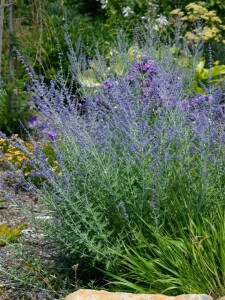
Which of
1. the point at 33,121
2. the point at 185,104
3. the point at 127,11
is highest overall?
the point at 185,104

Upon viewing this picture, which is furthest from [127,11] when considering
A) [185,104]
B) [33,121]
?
[185,104]

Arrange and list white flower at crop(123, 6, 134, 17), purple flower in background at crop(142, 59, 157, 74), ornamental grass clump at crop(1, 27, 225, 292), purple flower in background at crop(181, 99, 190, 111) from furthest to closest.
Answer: white flower at crop(123, 6, 134, 17)
purple flower in background at crop(142, 59, 157, 74)
purple flower in background at crop(181, 99, 190, 111)
ornamental grass clump at crop(1, 27, 225, 292)

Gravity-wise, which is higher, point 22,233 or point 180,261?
point 180,261

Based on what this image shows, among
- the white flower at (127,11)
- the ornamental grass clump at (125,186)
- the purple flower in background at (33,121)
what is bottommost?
the purple flower in background at (33,121)

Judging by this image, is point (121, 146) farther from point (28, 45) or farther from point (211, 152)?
point (28, 45)

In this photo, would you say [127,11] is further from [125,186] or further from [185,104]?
[125,186]

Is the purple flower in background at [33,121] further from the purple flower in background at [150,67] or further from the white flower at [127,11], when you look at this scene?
the white flower at [127,11]

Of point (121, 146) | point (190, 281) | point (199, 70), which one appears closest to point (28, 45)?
point (199, 70)

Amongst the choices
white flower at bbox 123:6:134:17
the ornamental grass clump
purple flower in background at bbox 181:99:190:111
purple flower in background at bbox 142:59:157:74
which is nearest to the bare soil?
the ornamental grass clump

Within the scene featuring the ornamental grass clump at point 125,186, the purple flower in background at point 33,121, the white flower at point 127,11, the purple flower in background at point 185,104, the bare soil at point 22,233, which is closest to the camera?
the ornamental grass clump at point 125,186

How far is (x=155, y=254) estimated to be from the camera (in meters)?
3.38

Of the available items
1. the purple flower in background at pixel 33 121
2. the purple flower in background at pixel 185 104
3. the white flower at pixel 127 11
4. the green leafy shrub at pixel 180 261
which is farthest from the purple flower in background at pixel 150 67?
the white flower at pixel 127 11

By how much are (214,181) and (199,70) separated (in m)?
3.82

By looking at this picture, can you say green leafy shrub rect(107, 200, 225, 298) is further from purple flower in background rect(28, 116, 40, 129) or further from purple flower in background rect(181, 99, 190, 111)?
purple flower in background rect(28, 116, 40, 129)
